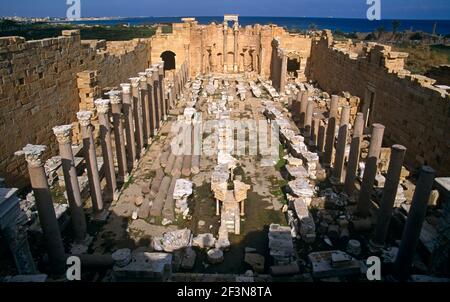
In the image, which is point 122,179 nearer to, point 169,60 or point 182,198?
point 182,198

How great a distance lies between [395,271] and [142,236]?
20.0ft

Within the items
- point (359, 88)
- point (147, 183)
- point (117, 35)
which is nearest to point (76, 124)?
point (147, 183)

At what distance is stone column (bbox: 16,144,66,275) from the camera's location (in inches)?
259

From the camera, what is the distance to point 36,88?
1205cm

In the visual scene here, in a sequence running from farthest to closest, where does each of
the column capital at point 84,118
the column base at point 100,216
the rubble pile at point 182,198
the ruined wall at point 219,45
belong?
the ruined wall at point 219,45
the rubble pile at point 182,198
the column base at point 100,216
the column capital at point 84,118

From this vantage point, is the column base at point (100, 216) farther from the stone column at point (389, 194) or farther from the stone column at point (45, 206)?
the stone column at point (389, 194)

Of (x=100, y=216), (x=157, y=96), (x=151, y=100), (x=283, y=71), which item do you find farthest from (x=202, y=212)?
(x=283, y=71)

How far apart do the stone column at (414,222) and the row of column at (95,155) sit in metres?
7.20

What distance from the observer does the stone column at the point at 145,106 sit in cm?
1459

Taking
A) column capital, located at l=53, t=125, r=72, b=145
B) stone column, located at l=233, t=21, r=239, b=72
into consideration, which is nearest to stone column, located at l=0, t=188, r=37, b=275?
column capital, located at l=53, t=125, r=72, b=145

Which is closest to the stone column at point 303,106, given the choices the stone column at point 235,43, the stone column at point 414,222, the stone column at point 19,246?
the stone column at point 414,222

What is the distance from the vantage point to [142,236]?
9227mm

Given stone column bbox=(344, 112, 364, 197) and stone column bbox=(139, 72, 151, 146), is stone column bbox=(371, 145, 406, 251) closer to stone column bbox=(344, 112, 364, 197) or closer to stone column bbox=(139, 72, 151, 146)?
stone column bbox=(344, 112, 364, 197)

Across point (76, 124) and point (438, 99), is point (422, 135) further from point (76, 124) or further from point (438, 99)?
point (76, 124)
